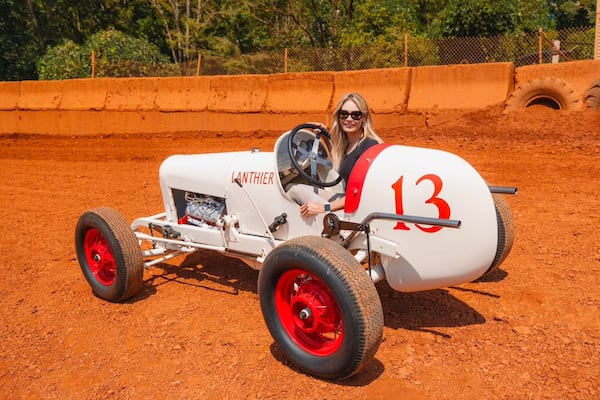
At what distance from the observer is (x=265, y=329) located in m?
4.33

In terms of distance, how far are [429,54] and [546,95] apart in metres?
4.08

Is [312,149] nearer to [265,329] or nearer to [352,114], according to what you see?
[352,114]

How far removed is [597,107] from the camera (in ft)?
32.7

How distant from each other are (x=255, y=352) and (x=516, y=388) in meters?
1.73

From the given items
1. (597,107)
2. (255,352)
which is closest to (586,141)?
(597,107)

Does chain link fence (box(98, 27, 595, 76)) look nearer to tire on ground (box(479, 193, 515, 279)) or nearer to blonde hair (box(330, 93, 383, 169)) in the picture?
tire on ground (box(479, 193, 515, 279))

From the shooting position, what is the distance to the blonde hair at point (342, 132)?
14.1ft

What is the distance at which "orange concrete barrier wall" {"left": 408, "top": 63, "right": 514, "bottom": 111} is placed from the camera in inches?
429

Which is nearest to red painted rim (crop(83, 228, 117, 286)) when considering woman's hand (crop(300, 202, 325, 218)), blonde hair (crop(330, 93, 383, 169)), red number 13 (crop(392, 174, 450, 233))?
woman's hand (crop(300, 202, 325, 218))

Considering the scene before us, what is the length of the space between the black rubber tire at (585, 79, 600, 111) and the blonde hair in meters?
7.34

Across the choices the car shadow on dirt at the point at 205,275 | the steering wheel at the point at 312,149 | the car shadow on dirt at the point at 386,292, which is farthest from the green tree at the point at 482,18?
the steering wheel at the point at 312,149

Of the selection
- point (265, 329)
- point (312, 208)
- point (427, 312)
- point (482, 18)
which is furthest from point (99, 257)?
point (482, 18)

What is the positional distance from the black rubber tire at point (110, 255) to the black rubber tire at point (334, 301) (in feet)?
5.19

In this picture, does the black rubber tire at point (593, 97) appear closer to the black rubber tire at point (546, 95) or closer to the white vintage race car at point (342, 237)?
the black rubber tire at point (546, 95)
